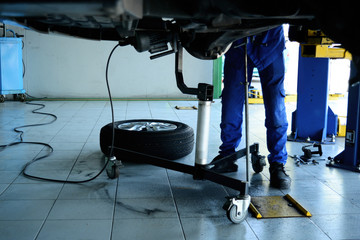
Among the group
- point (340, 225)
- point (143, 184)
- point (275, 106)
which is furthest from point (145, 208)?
point (275, 106)

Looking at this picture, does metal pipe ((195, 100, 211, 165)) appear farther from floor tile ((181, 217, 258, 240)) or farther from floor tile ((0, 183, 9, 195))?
floor tile ((0, 183, 9, 195))

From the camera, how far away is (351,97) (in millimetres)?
2814

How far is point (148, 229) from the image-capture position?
71.0 inches

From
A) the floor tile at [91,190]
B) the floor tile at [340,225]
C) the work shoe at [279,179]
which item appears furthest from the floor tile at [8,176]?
the floor tile at [340,225]

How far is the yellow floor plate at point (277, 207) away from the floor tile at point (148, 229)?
44 centimetres

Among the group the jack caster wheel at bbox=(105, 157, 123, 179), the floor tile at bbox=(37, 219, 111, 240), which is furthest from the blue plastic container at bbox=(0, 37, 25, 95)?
the floor tile at bbox=(37, 219, 111, 240)

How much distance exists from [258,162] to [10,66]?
4.47 metres

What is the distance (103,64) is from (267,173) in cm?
465

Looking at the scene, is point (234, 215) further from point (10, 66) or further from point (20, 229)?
point (10, 66)

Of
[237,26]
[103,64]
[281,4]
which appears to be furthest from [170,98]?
[281,4]

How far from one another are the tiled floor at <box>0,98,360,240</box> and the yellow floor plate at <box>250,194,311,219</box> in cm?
5

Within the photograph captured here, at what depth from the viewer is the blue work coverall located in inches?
96.5

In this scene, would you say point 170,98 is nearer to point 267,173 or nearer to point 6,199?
point 267,173

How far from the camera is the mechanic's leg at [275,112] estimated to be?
2496mm
